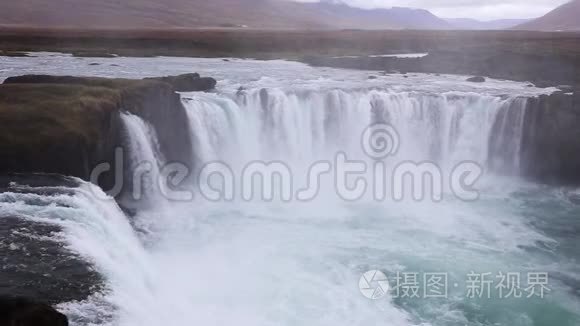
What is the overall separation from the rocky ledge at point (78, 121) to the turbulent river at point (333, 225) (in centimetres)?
87

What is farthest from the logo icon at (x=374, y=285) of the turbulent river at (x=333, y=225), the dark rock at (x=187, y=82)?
the dark rock at (x=187, y=82)

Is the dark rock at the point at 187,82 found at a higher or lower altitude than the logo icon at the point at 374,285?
higher

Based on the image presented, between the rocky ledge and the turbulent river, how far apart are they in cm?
87

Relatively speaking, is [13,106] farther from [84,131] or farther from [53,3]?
[53,3]

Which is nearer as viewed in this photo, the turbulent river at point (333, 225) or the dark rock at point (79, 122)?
the turbulent river at point (333, 225)

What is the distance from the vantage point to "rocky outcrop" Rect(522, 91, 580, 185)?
88.1ft

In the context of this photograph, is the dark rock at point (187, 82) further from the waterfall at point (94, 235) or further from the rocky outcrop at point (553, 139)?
the rocky outcrop at point (553, 139)

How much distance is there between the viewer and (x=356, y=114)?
28656 millimetres

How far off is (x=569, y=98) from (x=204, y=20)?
5761 inches

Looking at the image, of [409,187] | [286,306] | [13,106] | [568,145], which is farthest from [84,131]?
[568,145]

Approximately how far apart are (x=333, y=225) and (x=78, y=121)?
30.3ft

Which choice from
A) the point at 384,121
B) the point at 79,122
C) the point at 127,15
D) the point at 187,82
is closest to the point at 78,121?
the point at 79,122

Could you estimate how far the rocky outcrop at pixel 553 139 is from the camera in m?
26.8

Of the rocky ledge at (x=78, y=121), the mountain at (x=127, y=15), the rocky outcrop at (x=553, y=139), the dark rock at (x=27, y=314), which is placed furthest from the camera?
the mountain at (x=127, y=15)
